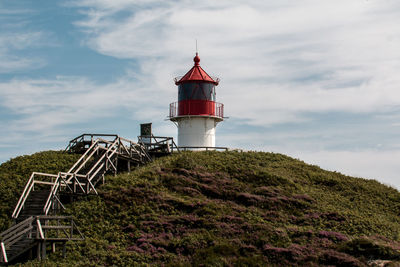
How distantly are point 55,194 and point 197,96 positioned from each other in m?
20.3

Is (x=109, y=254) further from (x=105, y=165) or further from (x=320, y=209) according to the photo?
(x=320, y=209)

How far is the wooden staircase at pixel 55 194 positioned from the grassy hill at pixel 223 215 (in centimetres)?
88

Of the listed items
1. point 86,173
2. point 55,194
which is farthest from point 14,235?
point 86,173

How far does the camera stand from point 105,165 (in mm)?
33250

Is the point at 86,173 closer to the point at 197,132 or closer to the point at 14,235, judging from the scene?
the point at 14,235

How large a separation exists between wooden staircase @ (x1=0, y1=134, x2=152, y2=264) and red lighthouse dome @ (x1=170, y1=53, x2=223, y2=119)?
7190 millimetres

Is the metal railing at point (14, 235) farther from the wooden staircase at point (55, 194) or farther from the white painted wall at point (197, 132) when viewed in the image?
the white painted wall at point (197, 132)

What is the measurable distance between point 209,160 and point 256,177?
461cm

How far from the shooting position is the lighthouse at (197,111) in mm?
45188

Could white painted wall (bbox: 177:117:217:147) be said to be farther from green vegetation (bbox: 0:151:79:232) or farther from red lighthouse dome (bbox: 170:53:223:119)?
green vegetation (bbox: 0:151:79:232)

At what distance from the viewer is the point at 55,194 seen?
92.1ft

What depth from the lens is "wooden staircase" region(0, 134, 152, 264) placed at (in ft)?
76.3

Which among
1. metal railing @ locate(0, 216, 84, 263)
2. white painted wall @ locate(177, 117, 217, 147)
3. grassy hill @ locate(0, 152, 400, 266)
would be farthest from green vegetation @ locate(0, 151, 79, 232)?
Answer: white painted wall @ locate(177, 117, 217, 147)

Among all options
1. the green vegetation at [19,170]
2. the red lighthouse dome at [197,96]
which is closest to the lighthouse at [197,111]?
the red lighthouse dome at [197,96]
